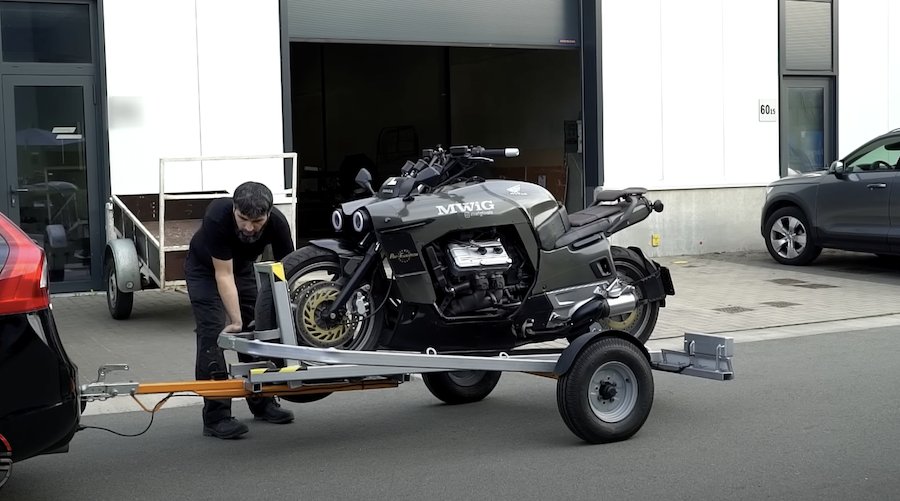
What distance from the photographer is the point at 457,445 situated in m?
6.36

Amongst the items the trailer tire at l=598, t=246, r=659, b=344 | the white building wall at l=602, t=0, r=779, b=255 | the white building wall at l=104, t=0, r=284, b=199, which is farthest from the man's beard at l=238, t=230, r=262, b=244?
the white building wall at l=602, t=0, r=779, b=255

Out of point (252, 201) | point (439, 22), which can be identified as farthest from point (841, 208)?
point (252, 201)

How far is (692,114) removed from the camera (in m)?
16.0

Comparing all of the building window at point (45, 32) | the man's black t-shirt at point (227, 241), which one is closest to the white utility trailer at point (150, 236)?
the building window at point (45, 32)

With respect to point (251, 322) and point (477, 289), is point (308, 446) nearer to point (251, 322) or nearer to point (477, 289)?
point (251, 322)

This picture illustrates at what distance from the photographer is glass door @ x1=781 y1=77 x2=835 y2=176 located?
55.8 ft

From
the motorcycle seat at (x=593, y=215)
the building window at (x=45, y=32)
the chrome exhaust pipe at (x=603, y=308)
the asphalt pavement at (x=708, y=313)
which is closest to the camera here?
the chrome exhaust pipe at (x=603, y=308)

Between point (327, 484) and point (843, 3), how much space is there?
1434cm

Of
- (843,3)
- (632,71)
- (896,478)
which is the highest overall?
(843,3)

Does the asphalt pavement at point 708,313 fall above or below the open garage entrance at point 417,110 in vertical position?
below

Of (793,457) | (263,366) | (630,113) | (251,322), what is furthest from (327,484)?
(630,113)

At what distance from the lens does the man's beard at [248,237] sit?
6.34 m

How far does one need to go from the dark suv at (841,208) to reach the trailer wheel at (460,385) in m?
7.67

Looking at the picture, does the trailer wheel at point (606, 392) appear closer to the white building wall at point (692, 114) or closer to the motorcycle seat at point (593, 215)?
the motorcycle seat at point (593, 215)
